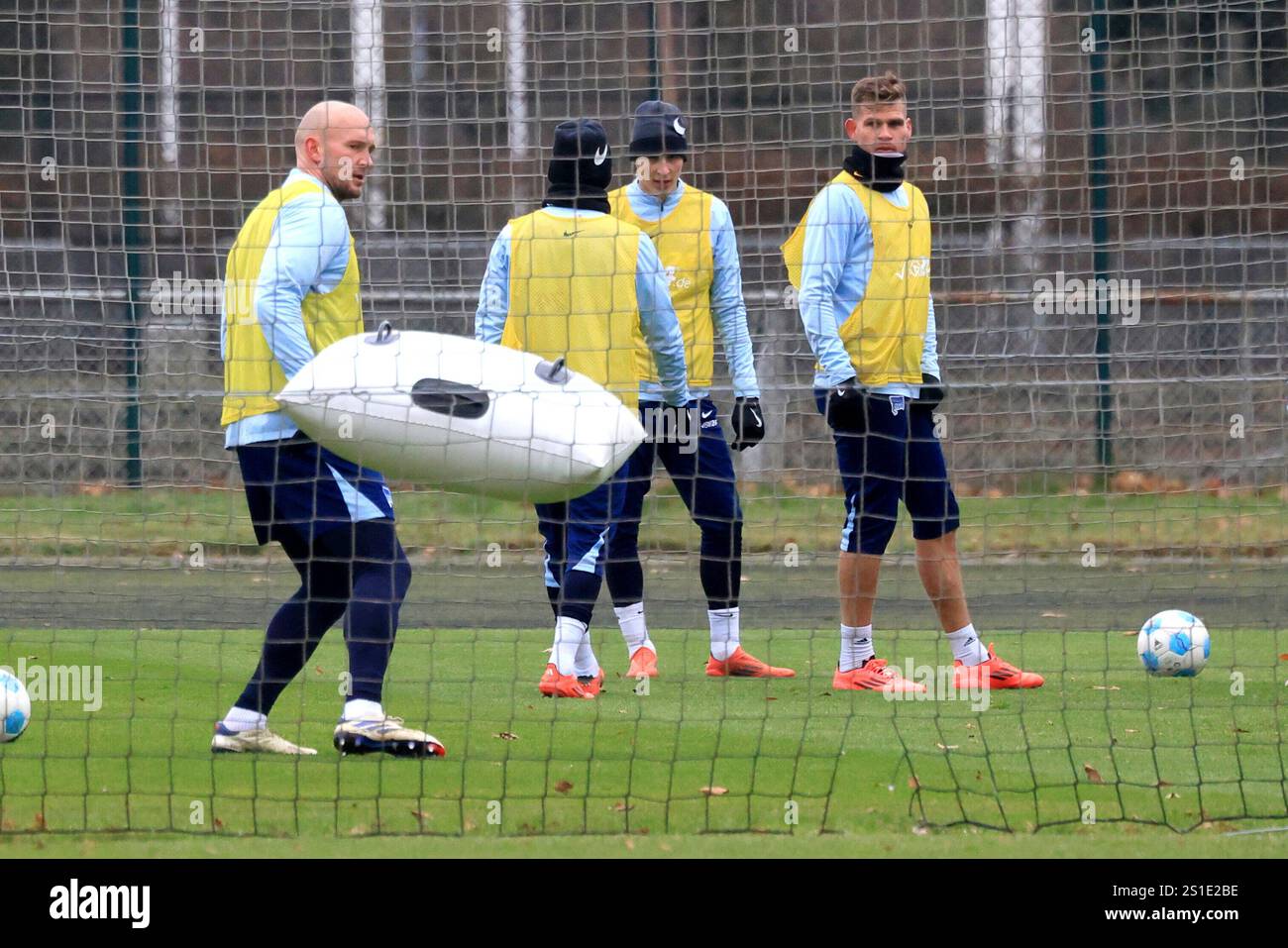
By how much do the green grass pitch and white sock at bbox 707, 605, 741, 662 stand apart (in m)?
0.16

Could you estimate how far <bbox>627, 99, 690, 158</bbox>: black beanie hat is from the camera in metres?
7.11

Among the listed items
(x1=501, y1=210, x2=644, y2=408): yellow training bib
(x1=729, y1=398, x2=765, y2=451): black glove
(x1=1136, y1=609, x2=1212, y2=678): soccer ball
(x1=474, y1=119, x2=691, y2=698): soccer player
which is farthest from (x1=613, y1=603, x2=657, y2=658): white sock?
(x1=1136, y1=609, x2=1212, y2=678): soccer ball

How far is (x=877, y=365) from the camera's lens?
6789 mm

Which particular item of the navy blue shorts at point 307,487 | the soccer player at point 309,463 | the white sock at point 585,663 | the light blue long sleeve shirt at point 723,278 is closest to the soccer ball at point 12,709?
the soccer player at point 309,463

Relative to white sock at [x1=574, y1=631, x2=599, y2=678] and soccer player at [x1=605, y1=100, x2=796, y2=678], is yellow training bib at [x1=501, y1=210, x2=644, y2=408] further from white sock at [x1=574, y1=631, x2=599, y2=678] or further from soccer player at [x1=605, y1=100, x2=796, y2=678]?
white sock at [x1=574, y1=631, x2=599, y2=678]

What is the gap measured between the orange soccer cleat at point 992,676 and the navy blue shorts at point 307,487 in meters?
2.48

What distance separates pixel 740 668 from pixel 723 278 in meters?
1.51

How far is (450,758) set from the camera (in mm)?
5527

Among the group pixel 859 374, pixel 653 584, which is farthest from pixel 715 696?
pixel 653 584

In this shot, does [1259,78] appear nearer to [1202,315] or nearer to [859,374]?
[859,374]

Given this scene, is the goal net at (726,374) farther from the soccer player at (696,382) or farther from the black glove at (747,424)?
the black glove at (747,424)

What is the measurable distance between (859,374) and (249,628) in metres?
3.60

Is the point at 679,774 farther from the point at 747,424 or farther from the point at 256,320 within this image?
the point at 747,424

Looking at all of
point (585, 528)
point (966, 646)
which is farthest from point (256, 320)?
point (966, 646)
